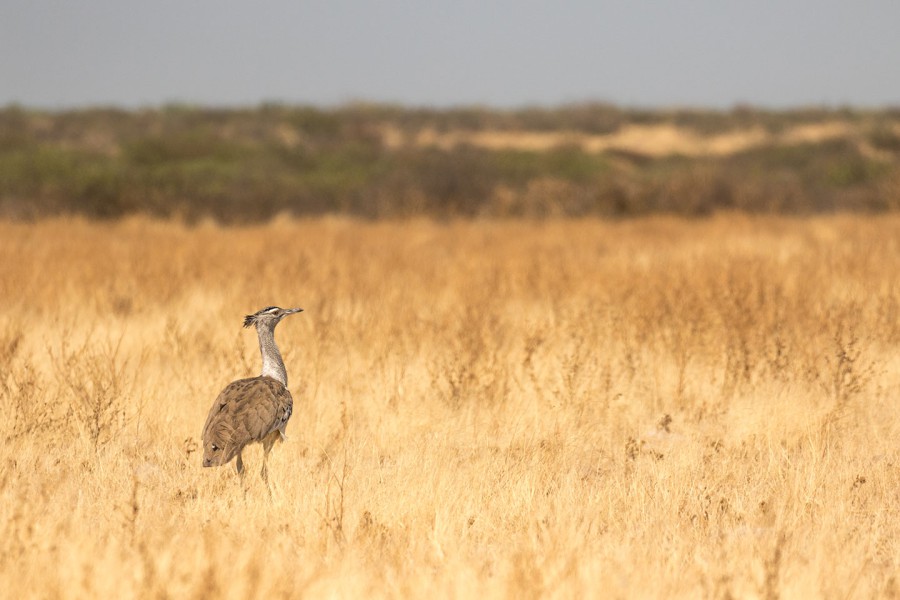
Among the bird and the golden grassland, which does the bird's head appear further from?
the golden grassland

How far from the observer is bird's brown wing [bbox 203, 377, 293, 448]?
4.20m

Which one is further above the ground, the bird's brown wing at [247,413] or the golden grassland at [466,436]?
the bird's brown wing at [247,413]

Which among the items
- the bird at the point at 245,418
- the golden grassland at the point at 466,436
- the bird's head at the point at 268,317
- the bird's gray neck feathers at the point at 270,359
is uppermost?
the bird's head at the point at 268,317

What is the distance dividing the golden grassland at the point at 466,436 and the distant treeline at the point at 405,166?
1144 cm

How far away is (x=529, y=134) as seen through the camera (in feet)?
126

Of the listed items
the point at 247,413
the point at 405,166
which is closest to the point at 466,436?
the point at 247,413

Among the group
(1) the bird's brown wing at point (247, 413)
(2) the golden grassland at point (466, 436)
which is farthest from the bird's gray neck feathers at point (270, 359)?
→ (2) the golden grassland at point (466, 436)

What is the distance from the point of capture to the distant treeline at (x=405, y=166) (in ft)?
71.8

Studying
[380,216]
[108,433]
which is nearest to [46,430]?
[108,433]

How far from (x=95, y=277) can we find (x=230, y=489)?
615cm

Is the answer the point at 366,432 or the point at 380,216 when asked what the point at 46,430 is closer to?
the point at 366,432

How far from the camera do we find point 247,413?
4.29m

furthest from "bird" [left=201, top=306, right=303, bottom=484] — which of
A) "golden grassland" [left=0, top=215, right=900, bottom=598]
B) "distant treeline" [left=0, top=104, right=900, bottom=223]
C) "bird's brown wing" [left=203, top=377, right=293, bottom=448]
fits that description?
"distant treeline" [left=0, top=104, right=900, bottom=223]

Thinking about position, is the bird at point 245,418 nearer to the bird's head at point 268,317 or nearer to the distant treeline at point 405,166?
the bird's head at point 268,317
